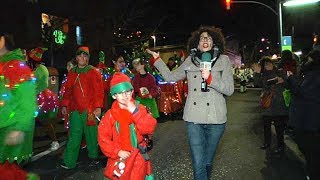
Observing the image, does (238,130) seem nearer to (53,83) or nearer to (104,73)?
(104,73)

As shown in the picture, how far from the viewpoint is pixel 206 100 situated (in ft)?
14.5

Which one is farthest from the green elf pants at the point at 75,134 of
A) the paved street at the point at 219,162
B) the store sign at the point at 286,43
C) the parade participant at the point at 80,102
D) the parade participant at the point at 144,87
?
the store sign at the point at 286,43

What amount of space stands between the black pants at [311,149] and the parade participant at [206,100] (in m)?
0.92

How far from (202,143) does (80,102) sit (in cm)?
282

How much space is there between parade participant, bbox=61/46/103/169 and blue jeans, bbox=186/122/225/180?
2552 mm

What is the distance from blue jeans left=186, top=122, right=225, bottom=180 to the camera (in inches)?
176

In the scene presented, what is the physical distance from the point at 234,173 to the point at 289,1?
13651 millimetres

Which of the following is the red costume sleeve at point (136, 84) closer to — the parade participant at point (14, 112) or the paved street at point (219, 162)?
the paved street at point (219, 162)

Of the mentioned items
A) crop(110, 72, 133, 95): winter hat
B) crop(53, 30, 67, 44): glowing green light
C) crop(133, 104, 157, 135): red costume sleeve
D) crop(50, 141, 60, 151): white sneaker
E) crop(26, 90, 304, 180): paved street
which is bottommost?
crop(26, 90, 304, 180): paved street

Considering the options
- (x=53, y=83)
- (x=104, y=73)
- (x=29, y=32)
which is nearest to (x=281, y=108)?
(x=104, y=73)

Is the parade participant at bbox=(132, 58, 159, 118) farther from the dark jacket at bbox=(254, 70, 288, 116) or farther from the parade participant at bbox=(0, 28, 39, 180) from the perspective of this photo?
the parade participant at bbox=(0, 28, 39, 180)

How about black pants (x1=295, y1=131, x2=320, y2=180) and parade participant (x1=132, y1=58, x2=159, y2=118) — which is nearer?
black pants (x1=295, y1=131, x2=320, y2=180)

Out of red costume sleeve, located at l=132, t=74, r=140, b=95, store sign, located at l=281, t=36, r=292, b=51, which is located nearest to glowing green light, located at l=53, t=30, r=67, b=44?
red costume sleeve, located at l=132, t=74, r=140, b=95

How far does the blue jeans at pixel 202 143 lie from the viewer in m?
4.47
